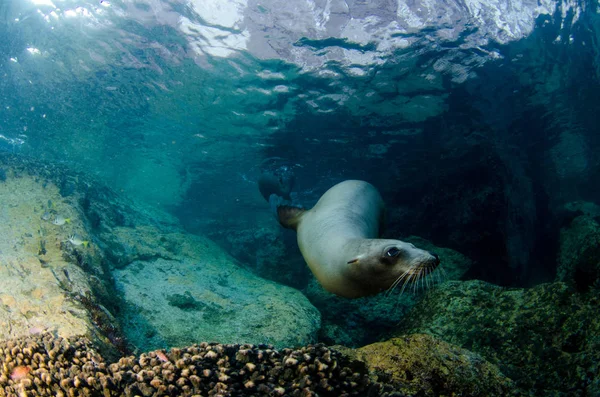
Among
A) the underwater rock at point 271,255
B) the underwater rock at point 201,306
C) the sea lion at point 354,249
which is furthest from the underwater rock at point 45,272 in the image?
the underwater rock at point 271,255

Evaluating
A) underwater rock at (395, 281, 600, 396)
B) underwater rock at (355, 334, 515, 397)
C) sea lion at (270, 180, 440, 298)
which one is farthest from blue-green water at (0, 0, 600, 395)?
sea lion at (270, 180, 440, 298)

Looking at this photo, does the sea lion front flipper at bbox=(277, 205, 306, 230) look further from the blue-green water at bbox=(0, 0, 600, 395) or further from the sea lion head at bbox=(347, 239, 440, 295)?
the sea lion head at bbox=(347, 239, 440, 295)

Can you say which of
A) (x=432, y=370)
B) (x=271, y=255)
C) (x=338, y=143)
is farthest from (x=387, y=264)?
(x=338, y=143)

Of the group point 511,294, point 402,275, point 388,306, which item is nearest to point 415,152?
point 388,306

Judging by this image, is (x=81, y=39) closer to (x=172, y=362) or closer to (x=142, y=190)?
(x=172, y=362)

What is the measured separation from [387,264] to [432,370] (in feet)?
3.08

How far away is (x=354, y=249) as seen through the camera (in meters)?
3.31

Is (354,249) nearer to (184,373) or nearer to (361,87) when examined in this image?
(184,373)

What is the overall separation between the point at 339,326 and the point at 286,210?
2.48m

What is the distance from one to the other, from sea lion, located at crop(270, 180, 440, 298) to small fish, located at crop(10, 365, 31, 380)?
2.75m

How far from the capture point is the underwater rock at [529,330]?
2.86m

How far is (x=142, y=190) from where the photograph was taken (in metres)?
34.6

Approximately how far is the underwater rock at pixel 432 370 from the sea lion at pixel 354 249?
2.04 ft

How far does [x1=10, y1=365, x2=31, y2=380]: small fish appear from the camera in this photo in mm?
2334
